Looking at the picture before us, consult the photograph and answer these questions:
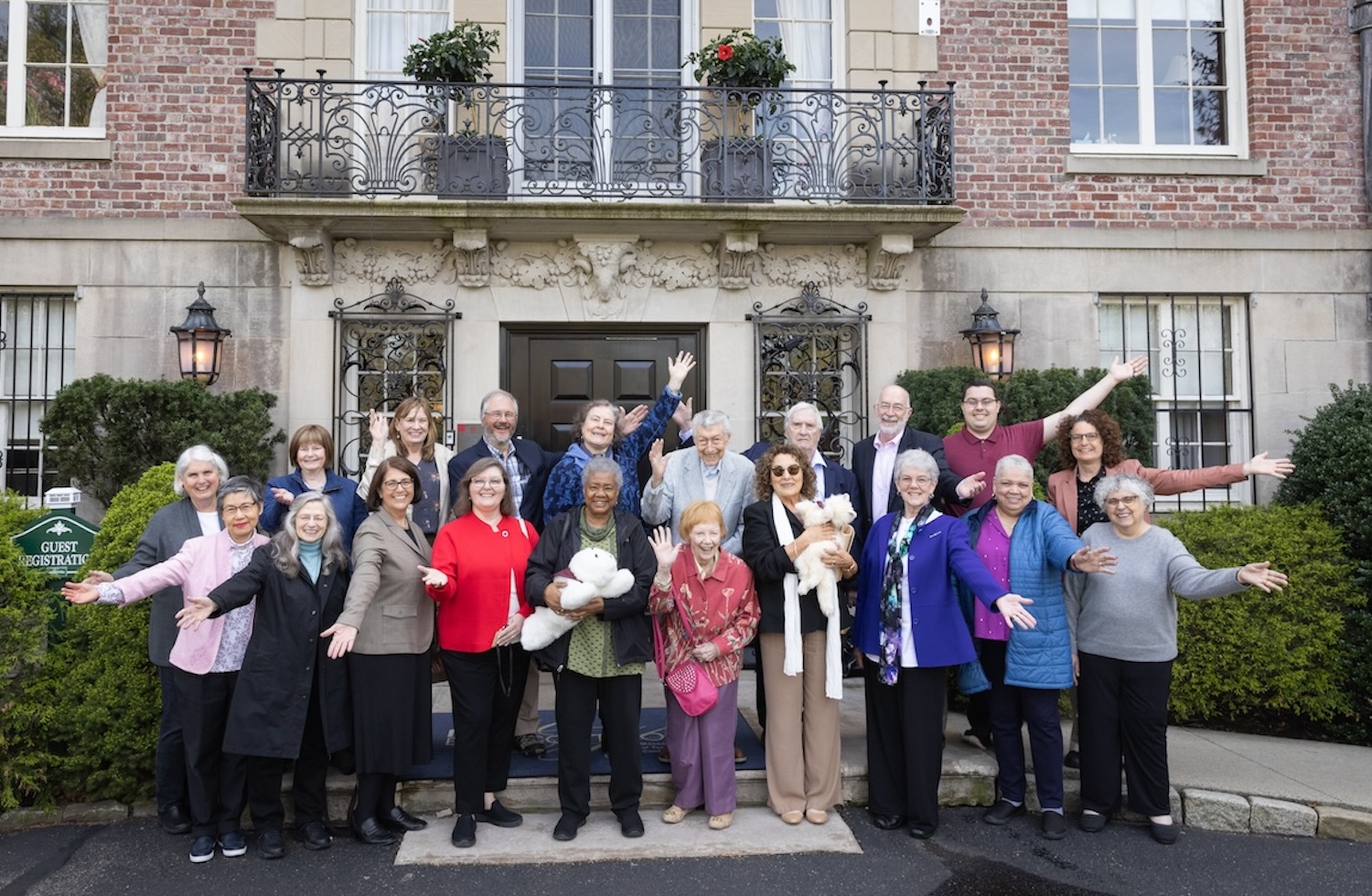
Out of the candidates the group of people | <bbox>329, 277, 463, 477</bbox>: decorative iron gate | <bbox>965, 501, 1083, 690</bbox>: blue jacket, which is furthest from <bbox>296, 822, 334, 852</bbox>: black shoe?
<bbox>329, 277, 463, 477</bbox>: decorative iron gate

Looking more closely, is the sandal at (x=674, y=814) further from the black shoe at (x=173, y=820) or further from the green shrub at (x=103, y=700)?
the green shrub at (x=103, y=700)

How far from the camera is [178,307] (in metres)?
7.93

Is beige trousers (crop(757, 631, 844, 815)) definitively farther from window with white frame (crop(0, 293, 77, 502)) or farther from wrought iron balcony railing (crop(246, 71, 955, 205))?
window with white frame (crop(0, 293, 77, 502))

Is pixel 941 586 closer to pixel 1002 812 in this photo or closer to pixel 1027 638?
pixel 1027 638

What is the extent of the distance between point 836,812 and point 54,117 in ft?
27.4

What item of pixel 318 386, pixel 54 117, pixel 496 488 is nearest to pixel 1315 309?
pixel 496 488

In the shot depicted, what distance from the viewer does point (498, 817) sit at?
Result: 4.57 meters

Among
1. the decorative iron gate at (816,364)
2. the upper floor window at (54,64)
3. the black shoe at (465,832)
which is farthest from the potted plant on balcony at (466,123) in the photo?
the black shoe at (465,832)

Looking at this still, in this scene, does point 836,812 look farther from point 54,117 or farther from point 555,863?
point 54,117

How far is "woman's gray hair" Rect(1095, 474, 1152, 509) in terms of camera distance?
4.50 meters

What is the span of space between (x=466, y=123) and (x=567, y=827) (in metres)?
5.62

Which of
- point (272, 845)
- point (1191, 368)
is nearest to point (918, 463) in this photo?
point (272, 845)

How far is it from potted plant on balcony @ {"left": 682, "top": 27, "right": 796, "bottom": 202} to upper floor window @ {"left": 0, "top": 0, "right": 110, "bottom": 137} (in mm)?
5105

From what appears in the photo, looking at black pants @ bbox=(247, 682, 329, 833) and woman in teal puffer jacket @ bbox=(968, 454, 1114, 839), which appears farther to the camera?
woman in teal puffer jacket @ bbox=(968, 454, 1114, 839)
